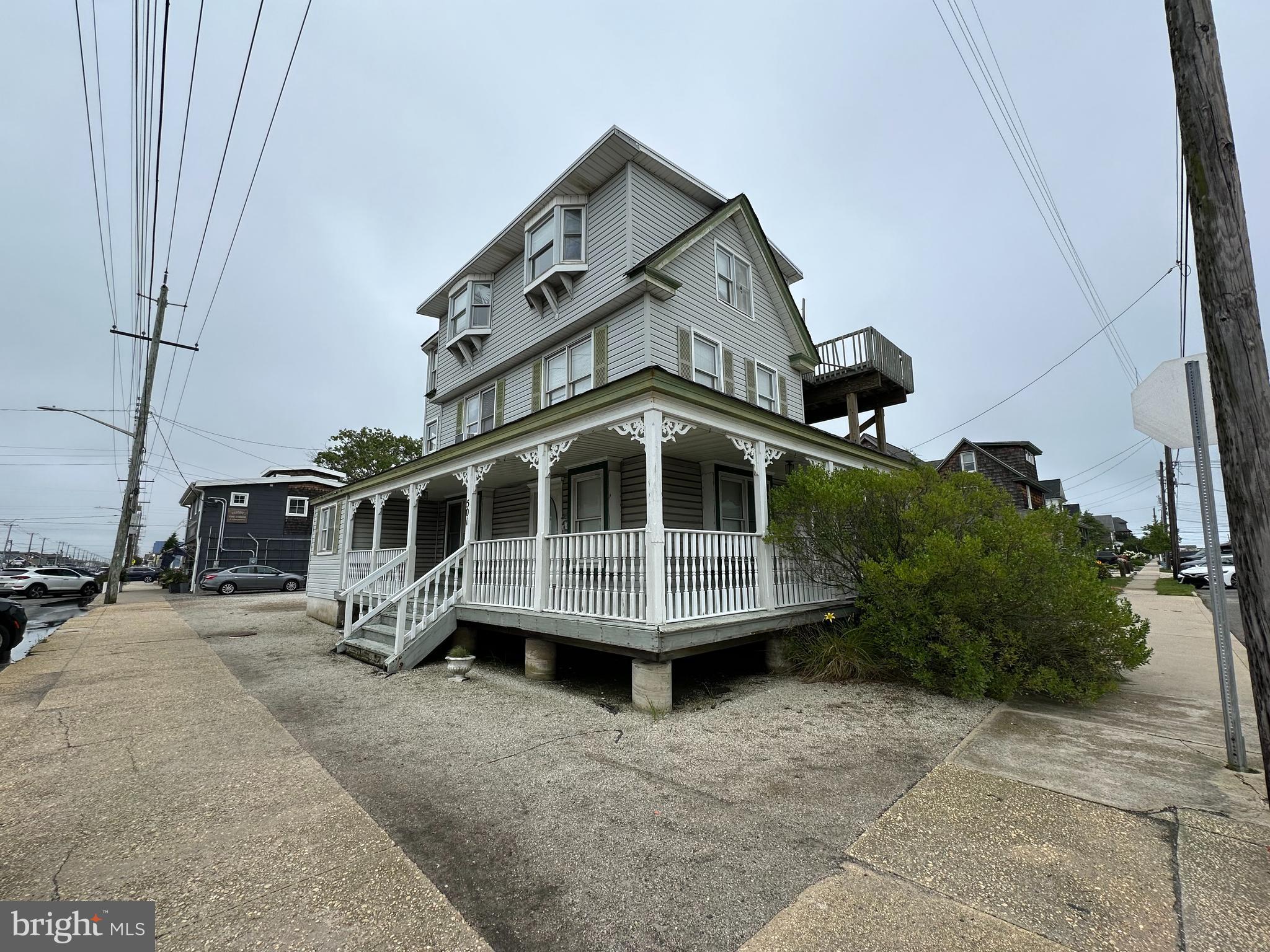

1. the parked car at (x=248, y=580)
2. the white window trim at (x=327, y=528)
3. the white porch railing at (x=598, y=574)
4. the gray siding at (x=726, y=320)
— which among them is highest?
the gray siding at (x=726, y=320)

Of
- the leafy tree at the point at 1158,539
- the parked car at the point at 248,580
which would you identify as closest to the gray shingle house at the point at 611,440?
the parked car at the point at 248,580

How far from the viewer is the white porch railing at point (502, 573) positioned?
26.1 feet

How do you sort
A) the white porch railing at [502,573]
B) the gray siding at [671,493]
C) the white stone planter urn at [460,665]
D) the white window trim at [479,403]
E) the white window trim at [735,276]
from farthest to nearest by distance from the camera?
the white window trim at [479,403], the white window trim at [735,276], the gray siding at [671,493], the white porch railing at [502,573], the white stone planter urn at [460,665]

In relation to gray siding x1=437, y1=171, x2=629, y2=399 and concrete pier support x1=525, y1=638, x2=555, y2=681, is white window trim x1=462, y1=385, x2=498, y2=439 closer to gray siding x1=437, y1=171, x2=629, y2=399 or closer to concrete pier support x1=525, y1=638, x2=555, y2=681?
gray siding x1=437, y1=171, x2=629, y2=399

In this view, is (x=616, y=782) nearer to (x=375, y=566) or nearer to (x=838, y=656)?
(x=838, y=656)

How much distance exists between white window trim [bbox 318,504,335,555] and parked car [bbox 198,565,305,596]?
44.4 ft

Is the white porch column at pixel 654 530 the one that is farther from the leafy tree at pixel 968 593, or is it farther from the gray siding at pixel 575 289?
the gray siding at pixel 575 289

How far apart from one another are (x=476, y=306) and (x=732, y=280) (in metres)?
6.86

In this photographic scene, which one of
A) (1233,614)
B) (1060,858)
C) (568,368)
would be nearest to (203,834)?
(1060,858)

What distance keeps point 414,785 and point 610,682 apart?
371 centimetres

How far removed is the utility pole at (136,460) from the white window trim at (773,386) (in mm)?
24150

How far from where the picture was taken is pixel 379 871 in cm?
287

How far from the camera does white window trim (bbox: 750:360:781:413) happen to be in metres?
12.7

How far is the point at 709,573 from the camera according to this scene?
6723 mm
